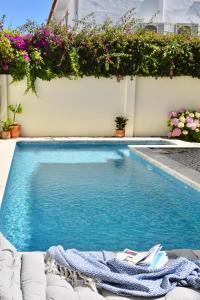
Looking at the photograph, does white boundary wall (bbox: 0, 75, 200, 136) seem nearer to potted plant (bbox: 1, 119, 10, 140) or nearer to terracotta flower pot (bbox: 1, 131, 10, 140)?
potted plant (bbox: 1, 119, 10, 140)

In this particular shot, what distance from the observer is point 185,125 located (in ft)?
54.1

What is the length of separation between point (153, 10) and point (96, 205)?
49.4 feet

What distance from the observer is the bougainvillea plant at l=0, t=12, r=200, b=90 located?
614 inches

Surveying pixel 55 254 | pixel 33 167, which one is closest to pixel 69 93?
pixel 33 167

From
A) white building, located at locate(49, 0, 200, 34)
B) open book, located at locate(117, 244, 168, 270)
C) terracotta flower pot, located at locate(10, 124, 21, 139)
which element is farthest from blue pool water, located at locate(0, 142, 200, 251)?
white building, located at locate(49, 0, 200, 34)

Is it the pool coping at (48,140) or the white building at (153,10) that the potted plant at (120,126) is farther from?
the white building at (153,10)

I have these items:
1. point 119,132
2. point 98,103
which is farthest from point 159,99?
point 98,103

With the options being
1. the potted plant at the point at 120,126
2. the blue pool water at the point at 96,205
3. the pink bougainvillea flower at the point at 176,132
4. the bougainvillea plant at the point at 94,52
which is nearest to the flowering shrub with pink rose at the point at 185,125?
the pink bougainvillea flower at the point at 176,132

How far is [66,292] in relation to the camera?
3.81 m

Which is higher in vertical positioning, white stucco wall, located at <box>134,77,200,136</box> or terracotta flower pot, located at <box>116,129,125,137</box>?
white stucco wall, located at <box>134,77,200,136</box>

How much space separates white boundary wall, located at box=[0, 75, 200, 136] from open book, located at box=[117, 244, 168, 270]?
488 inches

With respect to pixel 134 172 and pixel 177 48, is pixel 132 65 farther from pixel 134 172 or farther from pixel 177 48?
pixel 134 172

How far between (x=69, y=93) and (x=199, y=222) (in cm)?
1014

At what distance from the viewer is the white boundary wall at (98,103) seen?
16516 millimetres
